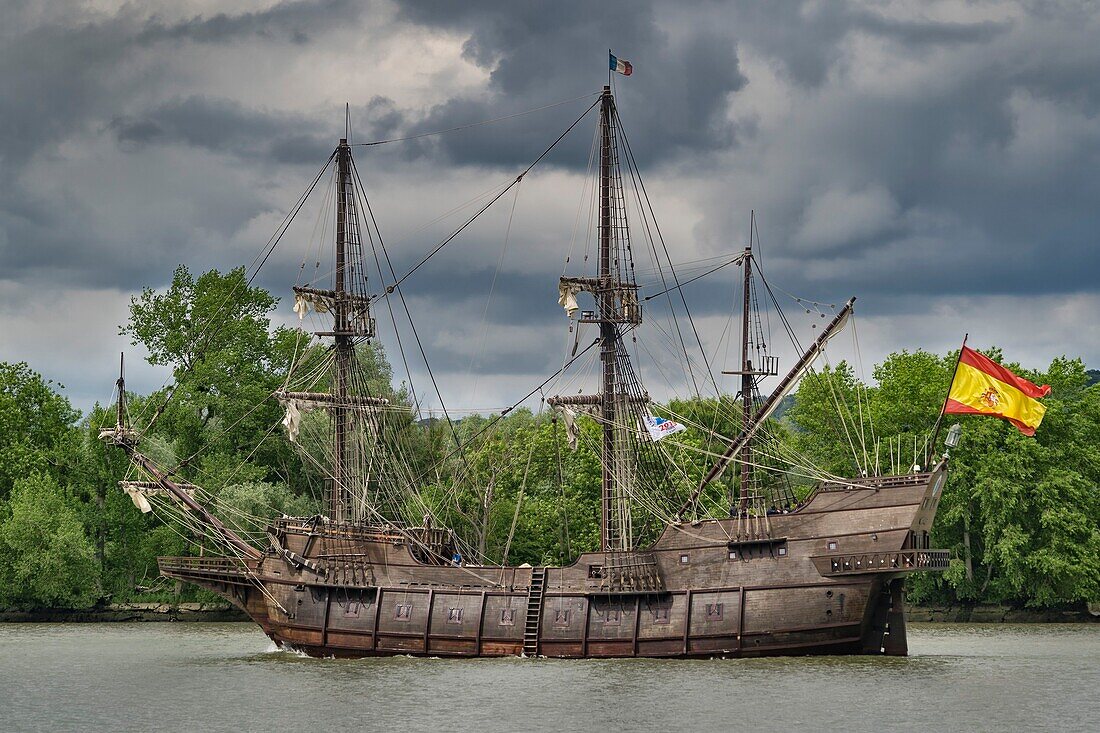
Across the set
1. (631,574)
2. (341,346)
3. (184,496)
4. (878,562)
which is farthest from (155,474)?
(878,562)

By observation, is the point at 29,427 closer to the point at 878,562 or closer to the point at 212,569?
the point at 212,569

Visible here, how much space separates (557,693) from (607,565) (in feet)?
33.2

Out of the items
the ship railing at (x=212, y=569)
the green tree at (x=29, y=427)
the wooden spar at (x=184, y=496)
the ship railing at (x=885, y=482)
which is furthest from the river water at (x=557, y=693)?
the green tree at (x=29, y=427)

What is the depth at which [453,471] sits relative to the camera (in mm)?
80312

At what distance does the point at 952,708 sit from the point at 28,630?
5185 cm

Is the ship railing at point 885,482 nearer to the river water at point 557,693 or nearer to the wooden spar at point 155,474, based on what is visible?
the river water at point 557,693

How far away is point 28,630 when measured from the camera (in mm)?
72688

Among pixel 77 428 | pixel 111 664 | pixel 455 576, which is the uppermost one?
pixel 77 428

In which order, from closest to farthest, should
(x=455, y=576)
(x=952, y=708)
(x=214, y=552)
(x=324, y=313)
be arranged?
1. (x=952, y=708)
2. (x=455, y=576)
3. (x=324, y=313)
4. (x=214, y=552)

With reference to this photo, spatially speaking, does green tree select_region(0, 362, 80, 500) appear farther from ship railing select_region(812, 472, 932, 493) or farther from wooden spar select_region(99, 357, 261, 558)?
ship railing select_region(812, 472, 932, 493)

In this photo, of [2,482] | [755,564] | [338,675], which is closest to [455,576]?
[338,675]

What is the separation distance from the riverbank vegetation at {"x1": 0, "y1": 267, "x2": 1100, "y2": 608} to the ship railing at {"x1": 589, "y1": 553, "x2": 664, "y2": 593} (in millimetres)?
19378

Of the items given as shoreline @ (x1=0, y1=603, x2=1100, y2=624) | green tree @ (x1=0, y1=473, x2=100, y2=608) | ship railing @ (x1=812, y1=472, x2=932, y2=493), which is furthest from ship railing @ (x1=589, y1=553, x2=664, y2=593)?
green tree @ (x1=0, y1=473, x2=100, y2=608)

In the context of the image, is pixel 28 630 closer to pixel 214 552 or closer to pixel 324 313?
pixel 214 552
